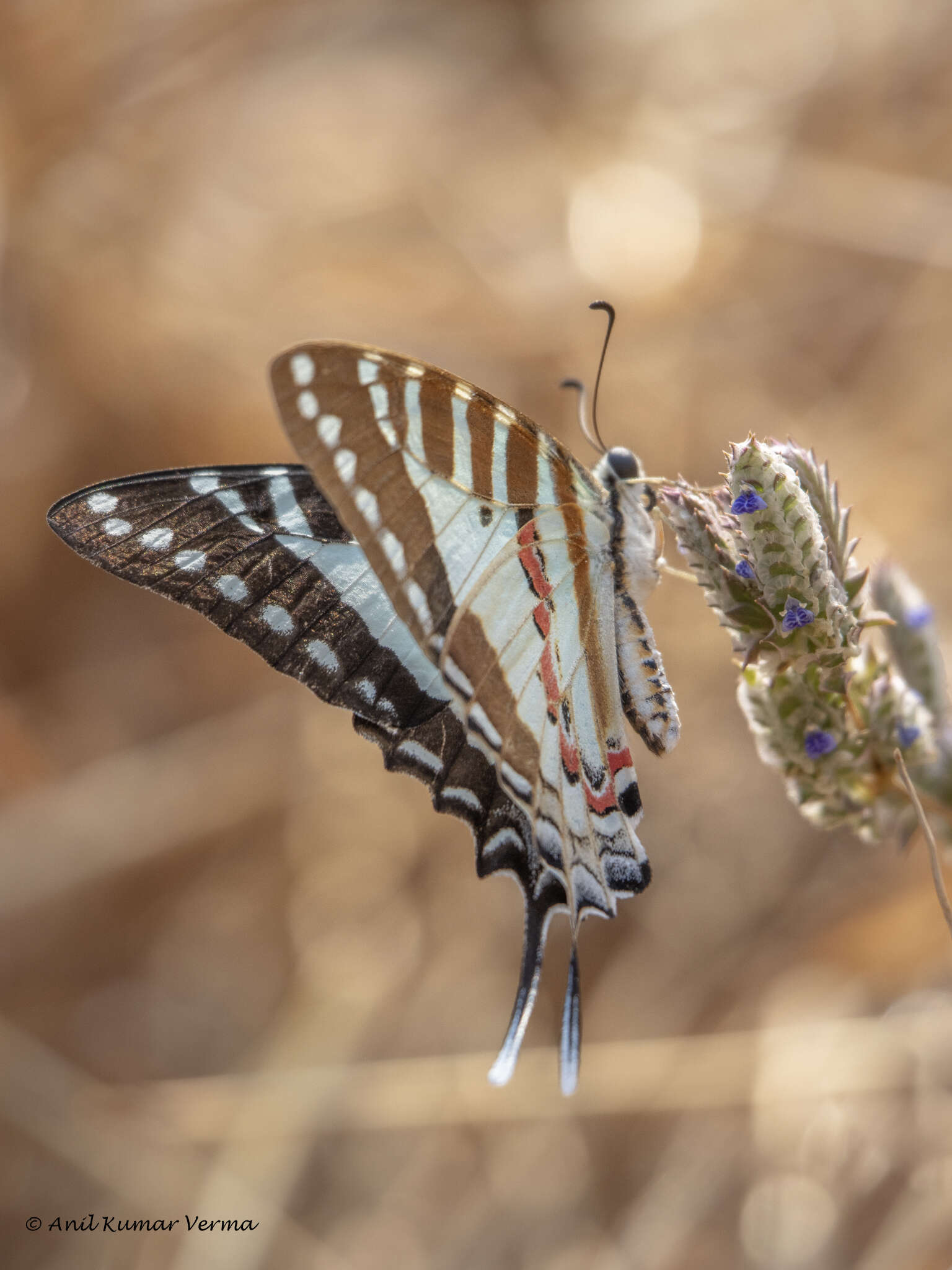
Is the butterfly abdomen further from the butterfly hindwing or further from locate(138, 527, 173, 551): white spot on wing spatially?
locate(138, 527, 173, 551): white spot on wing

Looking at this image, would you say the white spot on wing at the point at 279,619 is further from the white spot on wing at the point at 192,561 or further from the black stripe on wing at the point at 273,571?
the white spot on wing at the point at 192,561

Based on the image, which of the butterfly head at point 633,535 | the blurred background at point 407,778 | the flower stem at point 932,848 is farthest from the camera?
the blurred background at point 407,778

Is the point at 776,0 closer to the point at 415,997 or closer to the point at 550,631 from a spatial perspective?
the point at 550,631

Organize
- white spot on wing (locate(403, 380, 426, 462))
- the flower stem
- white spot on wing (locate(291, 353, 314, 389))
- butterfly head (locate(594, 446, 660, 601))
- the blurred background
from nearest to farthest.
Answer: the flower stem < white spot on wing (locate(291, 353, 314, 389)) < white spot on wing (locate(403, 380, 426, 462)) < butterfly head (locate(594, 446, 660, 601)) < the blurred background

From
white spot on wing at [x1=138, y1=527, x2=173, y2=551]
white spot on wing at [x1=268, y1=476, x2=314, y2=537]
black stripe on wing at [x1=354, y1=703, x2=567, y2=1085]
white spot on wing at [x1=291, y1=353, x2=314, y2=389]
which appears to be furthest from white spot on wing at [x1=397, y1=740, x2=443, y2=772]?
white spot on wing at [x1=291, y1=353, x2=314, y2=389]

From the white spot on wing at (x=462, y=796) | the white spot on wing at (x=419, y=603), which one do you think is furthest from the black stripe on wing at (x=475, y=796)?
the white spot on wing at (x=419, y=603)

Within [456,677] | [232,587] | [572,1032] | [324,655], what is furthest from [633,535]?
[572,1032]

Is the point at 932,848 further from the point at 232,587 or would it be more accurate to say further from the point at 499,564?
the point at 232,587

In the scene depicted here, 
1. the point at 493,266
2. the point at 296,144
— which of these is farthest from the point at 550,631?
the point at 296,144
